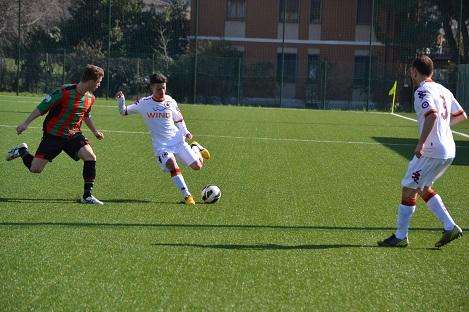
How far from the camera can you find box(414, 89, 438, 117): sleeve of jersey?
7922 millimetres

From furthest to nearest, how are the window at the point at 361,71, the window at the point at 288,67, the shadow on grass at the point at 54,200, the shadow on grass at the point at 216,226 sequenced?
the window at the point at 288,67 → the window at the point at 361,71 → the shadow on grass at the point at 54,200 → the shadow on grass at the point at 216,226

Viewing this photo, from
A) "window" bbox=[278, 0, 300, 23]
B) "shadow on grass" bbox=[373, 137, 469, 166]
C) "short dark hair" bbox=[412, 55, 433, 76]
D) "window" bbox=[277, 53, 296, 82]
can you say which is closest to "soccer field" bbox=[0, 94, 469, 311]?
"shadow on grass" bbox=[373, 137, 469, 166]

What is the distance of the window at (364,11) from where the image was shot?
1758 inches

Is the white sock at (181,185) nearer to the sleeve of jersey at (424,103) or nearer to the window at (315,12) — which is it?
the sleeve of jersey at (424,103)

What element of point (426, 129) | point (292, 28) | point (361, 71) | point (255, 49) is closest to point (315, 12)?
point (292, 28)

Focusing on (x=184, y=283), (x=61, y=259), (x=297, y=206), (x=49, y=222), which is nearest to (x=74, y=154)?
(x=49, y=222)

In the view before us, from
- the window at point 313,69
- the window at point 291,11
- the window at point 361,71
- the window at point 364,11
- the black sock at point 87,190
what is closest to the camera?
the black sock at point 87,190

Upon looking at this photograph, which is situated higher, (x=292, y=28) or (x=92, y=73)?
(x=292, y=28)

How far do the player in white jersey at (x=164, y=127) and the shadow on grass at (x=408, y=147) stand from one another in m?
7.17

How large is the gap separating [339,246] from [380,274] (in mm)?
1119

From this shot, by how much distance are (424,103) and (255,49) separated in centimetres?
3739

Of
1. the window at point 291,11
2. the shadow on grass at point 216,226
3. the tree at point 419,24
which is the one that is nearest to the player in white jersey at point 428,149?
the shadow on grass at point 216,226

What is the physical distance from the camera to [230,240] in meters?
8.31

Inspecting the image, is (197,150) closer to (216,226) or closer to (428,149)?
(216,226)
